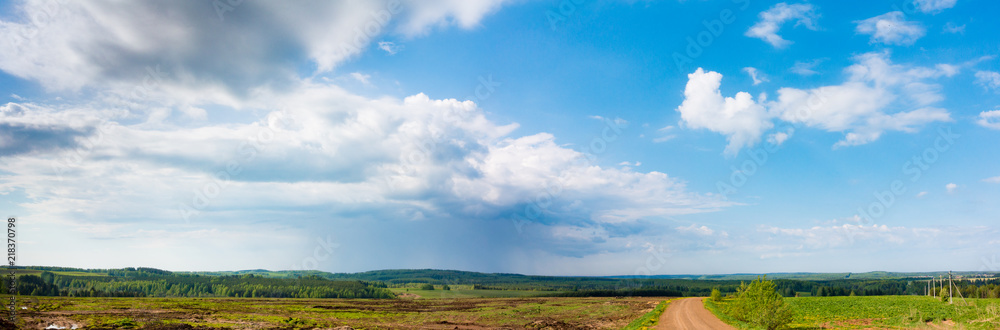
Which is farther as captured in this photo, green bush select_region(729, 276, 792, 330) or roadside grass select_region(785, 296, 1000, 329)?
roadside grass select_region(785, 296, 1000, 329)

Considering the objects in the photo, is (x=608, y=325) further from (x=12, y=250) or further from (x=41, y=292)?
(x=41, y=292)

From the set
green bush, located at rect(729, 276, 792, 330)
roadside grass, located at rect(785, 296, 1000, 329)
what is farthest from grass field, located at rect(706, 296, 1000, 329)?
green bush, located at rect(729, 276, 792, 330)

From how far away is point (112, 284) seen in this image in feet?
475

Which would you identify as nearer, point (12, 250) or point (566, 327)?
point (12, 250)

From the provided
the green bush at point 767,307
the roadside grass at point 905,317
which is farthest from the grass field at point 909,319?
the green bush at point 767,307

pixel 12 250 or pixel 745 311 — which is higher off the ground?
pixel 12 250

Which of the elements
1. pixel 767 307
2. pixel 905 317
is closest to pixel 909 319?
pixel 905 317

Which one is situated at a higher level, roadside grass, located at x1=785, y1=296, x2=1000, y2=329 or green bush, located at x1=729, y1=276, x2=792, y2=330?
green bush, located at x1=729, y1=276, x2=792, y2=330

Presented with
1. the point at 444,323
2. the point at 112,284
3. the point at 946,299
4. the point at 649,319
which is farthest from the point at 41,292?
the point at 946,299

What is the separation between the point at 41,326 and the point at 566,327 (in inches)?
1951

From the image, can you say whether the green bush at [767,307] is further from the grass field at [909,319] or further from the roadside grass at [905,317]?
the roadside grass at [905,317]

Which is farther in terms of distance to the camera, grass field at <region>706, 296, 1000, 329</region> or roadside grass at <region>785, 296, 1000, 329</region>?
roadside grass at <region>785, 296, 1000, 329</region>

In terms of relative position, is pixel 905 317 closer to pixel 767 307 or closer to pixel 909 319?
pixel 909 319

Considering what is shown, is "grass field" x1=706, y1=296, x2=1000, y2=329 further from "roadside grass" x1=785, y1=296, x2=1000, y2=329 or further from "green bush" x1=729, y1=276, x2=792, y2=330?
"green bush" x1=729, y1=276, x2=792, y2=330
